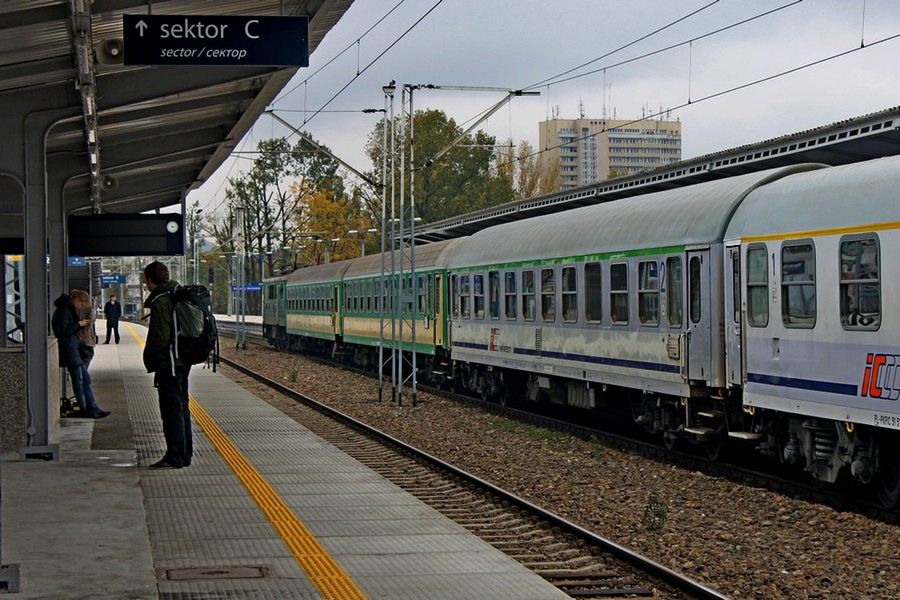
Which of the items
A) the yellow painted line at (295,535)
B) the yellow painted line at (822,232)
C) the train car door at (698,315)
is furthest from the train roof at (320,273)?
the yellow painted line at (822,232)

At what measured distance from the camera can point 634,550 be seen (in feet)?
33.3

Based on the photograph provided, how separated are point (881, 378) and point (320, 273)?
3463cm

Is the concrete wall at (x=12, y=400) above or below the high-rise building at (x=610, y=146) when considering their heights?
below

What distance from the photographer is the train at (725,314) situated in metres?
11.7

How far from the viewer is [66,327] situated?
16547 mm

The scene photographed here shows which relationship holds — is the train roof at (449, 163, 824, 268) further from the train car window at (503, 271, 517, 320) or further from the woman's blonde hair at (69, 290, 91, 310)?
the woman's blonde hair at (69, 290, 91, 310)

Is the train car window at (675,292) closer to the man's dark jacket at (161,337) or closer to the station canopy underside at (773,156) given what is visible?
the station canopy underside at (773,156)

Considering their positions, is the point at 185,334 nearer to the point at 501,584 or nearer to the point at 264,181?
the point at 501,584

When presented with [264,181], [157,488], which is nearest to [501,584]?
[157,488]

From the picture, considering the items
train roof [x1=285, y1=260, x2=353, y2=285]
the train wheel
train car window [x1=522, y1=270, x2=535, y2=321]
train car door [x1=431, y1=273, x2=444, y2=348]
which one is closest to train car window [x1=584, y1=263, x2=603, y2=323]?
the train wheel

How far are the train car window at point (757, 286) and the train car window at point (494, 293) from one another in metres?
9.75

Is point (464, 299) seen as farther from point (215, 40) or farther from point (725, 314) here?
point (215, 40)

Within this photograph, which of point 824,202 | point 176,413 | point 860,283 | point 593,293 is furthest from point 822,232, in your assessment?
point 593,293

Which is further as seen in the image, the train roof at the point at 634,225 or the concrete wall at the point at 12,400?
the train roof at the point at 634,225
